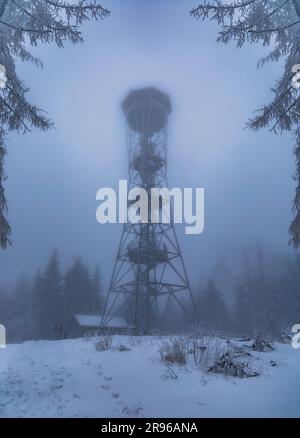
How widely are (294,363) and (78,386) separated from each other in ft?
11.9

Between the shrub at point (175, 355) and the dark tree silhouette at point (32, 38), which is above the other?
the dark tree silhouette at point (32, 38)

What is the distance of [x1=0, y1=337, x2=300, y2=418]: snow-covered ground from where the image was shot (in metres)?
4.39

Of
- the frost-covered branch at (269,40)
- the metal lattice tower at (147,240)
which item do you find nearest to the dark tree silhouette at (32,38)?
the frost-covered branch at (269,40)

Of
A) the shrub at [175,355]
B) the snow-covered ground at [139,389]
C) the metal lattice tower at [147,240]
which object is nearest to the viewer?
the snow-covered ground at [139,389]

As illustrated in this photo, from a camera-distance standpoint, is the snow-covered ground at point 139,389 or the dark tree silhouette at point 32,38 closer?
the snow-covered ground at point 139,389

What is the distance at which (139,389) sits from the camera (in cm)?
518

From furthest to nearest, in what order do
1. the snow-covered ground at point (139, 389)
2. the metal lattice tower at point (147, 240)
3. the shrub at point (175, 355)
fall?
the metal lattice tower at point (147, 240), the shrub at point (175, 355), the snow-covered ground at point (139, 389)

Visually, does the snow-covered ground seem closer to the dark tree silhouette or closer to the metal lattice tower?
the dark tree silhouette

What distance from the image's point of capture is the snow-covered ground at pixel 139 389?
4.39m

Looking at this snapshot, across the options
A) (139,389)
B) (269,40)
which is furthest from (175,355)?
(269,40)

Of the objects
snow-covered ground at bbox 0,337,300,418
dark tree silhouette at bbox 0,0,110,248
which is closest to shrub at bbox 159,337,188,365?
snow-covered ground at bbox 0,337,300,418

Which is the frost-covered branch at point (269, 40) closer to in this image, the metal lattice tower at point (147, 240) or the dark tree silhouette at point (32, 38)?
the dark tree silhouette at point (32, 38)

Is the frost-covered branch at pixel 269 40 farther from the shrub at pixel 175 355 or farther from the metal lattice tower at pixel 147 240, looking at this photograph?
the metal lattice tower at pixel 147 240
